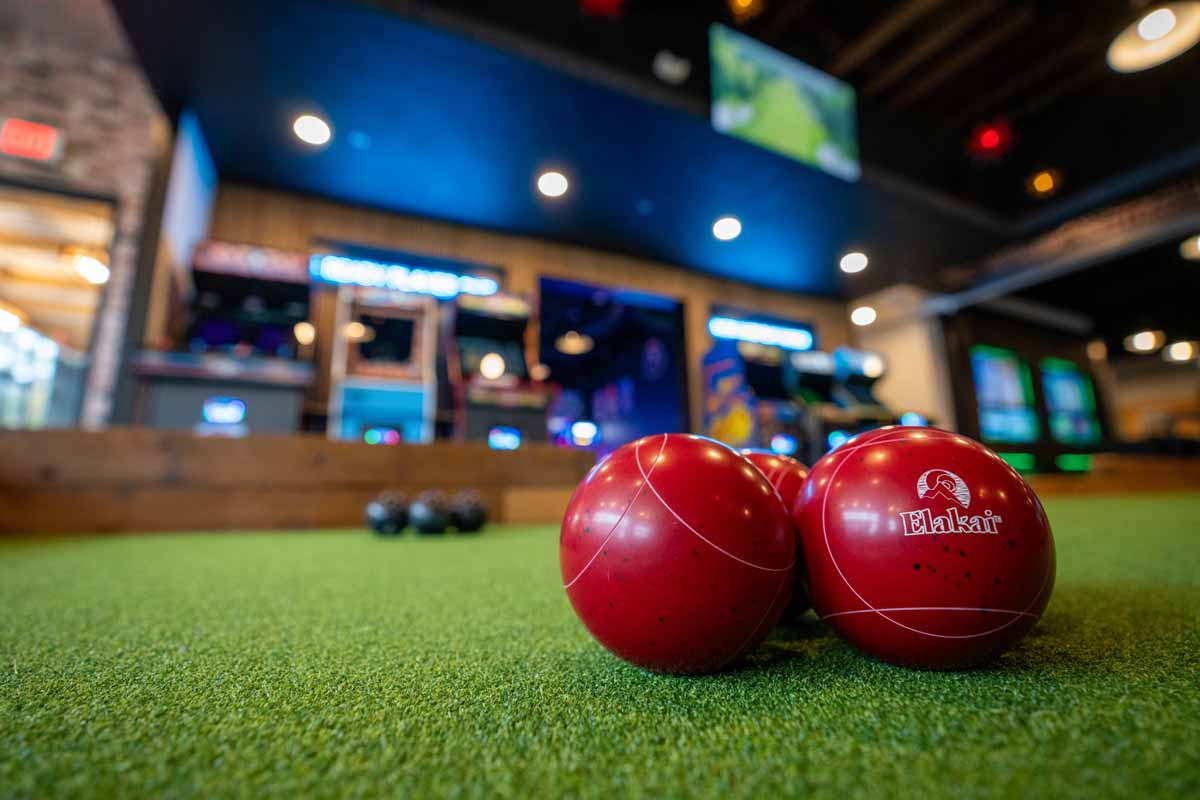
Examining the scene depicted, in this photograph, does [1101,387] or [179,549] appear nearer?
[179,549]

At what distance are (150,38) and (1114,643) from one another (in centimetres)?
541

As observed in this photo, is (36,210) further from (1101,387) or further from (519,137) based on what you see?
(1101,387)

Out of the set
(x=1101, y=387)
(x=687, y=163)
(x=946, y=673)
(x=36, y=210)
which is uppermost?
(x=687, y=163)

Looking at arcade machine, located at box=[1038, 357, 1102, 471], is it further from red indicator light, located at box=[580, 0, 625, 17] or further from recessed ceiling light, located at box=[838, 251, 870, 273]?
red indicator light, located at box=[580, 0, 625, 17]

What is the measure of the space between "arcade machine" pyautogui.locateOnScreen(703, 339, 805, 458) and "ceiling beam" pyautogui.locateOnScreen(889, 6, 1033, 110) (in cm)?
299

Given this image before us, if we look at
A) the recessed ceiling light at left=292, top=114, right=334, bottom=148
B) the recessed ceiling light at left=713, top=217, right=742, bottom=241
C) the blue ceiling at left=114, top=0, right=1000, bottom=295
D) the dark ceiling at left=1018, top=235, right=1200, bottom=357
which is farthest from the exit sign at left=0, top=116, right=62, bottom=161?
the dark ceiling at left=1018, top=235, right=1200, bottom=357

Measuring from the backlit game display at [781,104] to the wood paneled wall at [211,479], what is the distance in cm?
339

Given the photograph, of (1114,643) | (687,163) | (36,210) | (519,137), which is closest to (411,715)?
(1114,643)

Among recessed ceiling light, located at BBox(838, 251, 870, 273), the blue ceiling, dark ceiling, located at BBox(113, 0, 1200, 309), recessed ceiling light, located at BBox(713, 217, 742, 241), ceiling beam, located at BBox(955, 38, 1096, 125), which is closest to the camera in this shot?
the blue ceiling

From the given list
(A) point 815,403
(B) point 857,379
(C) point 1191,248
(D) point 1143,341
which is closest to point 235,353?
(A) point 815,403

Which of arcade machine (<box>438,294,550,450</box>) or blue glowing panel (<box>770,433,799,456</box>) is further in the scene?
blue glowing panel (<box>770,433,799,456</box>)

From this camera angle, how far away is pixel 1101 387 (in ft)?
33.6

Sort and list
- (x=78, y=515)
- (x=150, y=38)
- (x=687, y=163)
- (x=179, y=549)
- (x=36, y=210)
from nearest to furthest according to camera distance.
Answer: (x=179, y=549) → (x=78, y=515) → (x=150, y=38) → (x=36, y=210) → (x=687, y=163)

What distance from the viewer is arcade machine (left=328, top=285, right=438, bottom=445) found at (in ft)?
15.0
